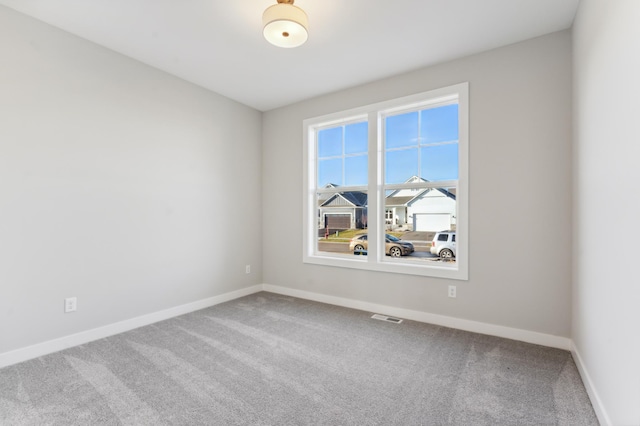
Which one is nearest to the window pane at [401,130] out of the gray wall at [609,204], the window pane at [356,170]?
the window pane at [356,170]

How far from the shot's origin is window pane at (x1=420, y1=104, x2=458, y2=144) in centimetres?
324

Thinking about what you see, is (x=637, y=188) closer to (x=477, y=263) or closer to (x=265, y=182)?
(x=477, y=263)

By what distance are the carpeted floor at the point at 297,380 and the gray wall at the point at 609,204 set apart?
0.36 m

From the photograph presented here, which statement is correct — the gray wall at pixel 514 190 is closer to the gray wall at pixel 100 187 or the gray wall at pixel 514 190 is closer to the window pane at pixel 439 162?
the window pane at pixel 439 162

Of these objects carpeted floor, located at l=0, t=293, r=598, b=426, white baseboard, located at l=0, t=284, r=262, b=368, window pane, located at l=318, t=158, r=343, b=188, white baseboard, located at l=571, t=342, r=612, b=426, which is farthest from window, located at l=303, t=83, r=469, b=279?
white baseboard, located at l=0, t=284, r=262, b=368

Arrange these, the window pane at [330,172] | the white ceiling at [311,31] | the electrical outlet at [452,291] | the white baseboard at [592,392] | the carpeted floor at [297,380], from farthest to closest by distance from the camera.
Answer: the window pane at [330,172]
the electrical outlet at [452,291]
the white ceiling at [311,31]
the carpeted floor at [297,380]
the white baseboard at [592,392]

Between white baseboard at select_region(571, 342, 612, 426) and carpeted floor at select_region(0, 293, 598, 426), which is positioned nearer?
white baseboard at select_region(571, 342, 612, 426)

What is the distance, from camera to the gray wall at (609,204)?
1335mm

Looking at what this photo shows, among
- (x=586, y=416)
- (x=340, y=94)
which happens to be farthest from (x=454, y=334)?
(x=340, y=94)

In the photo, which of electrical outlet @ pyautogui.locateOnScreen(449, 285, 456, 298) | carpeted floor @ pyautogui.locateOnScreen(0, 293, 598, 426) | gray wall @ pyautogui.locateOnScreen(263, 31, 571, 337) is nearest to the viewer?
carpeted floor @ pyautogui.locateOnScreen(0, 293, 598, 426)

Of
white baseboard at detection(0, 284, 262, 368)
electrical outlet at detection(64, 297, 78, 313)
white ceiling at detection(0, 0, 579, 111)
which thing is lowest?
white baseboard at detection(0, 284, 262, 368)

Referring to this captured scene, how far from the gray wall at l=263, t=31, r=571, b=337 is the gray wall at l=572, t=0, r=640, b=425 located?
0.91 feet

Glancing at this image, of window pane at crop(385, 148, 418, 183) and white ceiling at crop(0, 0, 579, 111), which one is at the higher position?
white ceiling at crop(0, 0, 579, 111)

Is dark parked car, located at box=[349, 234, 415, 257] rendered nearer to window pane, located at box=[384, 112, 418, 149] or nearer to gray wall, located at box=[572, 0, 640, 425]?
window pane, located at box=[384, 112, 418, 149]
